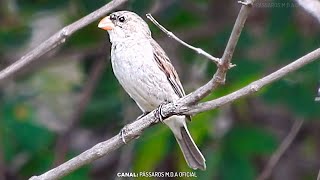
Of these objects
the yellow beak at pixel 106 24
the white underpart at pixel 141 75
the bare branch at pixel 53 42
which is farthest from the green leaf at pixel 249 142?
the bare branch at pixel 53 42

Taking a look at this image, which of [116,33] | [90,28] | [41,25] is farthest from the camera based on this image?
[41,25]

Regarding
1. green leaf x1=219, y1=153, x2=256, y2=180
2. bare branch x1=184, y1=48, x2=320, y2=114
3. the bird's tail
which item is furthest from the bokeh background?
bare branch x1=184, y1=48, x2=320, y2=114

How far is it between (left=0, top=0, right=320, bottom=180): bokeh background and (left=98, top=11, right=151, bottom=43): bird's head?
2.18 feet

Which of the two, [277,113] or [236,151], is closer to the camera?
[236,151]

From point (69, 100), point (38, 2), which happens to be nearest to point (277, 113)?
Answer: point (69, 100)

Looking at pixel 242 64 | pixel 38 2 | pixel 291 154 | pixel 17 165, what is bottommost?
pixel 291 154

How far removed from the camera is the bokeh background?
623 cm

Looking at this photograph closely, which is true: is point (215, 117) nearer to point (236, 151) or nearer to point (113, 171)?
point (236, 151)

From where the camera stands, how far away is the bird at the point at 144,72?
506 centimetres

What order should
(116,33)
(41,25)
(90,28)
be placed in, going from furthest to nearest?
1. (41,25)
2. (90,28)
3. (116,33)

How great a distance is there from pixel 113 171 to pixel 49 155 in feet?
3.18

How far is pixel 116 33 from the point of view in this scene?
5.31 metres

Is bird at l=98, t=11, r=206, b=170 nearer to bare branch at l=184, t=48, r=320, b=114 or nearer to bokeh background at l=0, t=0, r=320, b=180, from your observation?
bokeh background at l=0, t=0, r=320, b=180

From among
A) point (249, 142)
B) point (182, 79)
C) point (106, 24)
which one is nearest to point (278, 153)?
point (249, 142)
